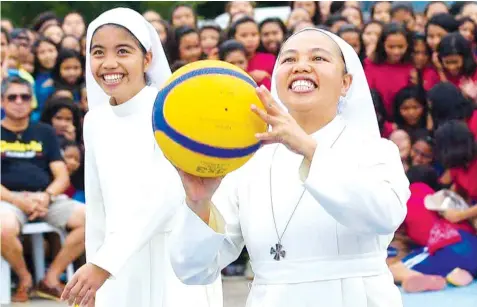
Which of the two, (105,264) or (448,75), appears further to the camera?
(448,75)

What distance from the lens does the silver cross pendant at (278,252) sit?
3.66 metres

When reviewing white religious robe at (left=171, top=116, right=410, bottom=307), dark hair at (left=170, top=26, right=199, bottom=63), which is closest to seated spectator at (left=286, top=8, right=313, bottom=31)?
dark hair at (left=170, top=26, right=199, bottom=63)

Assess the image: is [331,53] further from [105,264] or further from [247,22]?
[247,22]

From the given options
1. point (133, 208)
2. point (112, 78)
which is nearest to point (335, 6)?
point (112, 78)

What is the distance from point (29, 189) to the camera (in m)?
8.83

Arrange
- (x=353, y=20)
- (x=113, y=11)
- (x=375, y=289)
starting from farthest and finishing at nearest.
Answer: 1. (x=353, y=20)
2. (x=113, y=11)
3. (x=375, y=289)

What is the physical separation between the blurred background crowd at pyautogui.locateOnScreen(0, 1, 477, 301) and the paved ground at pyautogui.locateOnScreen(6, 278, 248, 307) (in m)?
0.18

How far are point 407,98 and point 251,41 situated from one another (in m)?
1.94

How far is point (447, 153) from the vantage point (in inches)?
342

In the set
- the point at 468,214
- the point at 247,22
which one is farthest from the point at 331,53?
the point at 247,22

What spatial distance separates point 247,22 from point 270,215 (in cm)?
A: 702

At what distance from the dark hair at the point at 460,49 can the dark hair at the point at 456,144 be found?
1.00 meters

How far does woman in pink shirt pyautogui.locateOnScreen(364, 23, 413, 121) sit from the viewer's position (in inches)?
388

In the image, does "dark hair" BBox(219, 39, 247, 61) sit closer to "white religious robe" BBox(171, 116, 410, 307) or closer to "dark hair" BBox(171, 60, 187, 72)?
"dark hair" BBox(171, 60, 187, 72)
